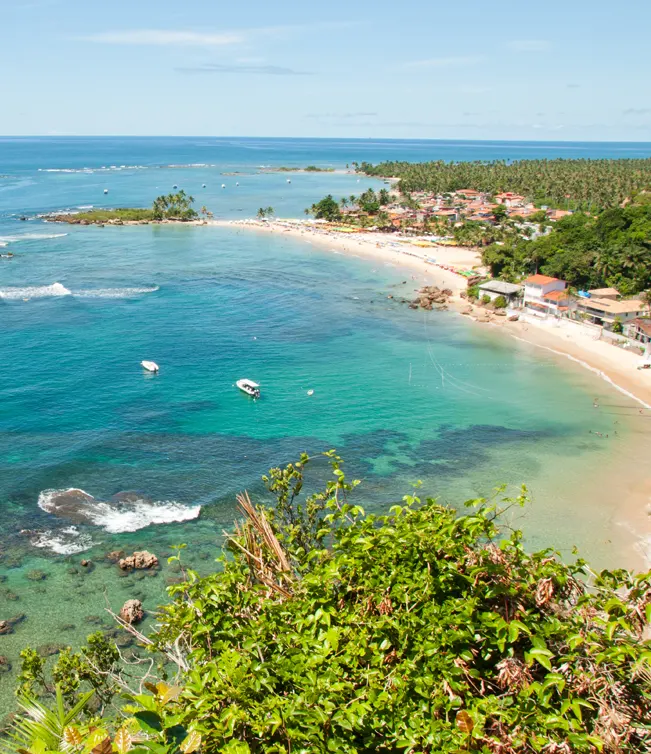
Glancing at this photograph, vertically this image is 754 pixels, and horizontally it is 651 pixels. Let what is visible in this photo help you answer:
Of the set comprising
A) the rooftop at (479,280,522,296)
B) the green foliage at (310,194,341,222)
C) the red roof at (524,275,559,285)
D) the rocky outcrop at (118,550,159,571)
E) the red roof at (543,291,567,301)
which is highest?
the green foliage at (310,194,341,222)

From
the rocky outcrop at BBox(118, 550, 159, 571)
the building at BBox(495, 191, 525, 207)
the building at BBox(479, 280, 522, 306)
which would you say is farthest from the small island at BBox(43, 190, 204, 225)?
the rocky outcrop at BBox(118, 550, 159, 571)

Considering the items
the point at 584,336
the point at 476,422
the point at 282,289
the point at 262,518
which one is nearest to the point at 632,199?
the point at 584,336

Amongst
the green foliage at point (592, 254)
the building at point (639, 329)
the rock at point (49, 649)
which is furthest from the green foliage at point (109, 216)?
the rock at point (49, 649)

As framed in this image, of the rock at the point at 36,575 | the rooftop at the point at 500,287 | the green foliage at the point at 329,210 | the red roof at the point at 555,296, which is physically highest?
the green foliage at the point at 329,210

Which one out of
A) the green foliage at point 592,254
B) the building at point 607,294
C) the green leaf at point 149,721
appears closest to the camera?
the green leaf at point 149,721

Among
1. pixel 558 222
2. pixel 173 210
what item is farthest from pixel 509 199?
pixel 173 210

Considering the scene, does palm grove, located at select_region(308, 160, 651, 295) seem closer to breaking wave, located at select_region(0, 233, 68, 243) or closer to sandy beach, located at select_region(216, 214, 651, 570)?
sandy beach, located at select_region(216, 214, 651, 570)

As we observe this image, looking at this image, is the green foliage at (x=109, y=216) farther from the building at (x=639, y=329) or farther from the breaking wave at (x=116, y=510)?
the breaking wave at (x=116, y=510)
